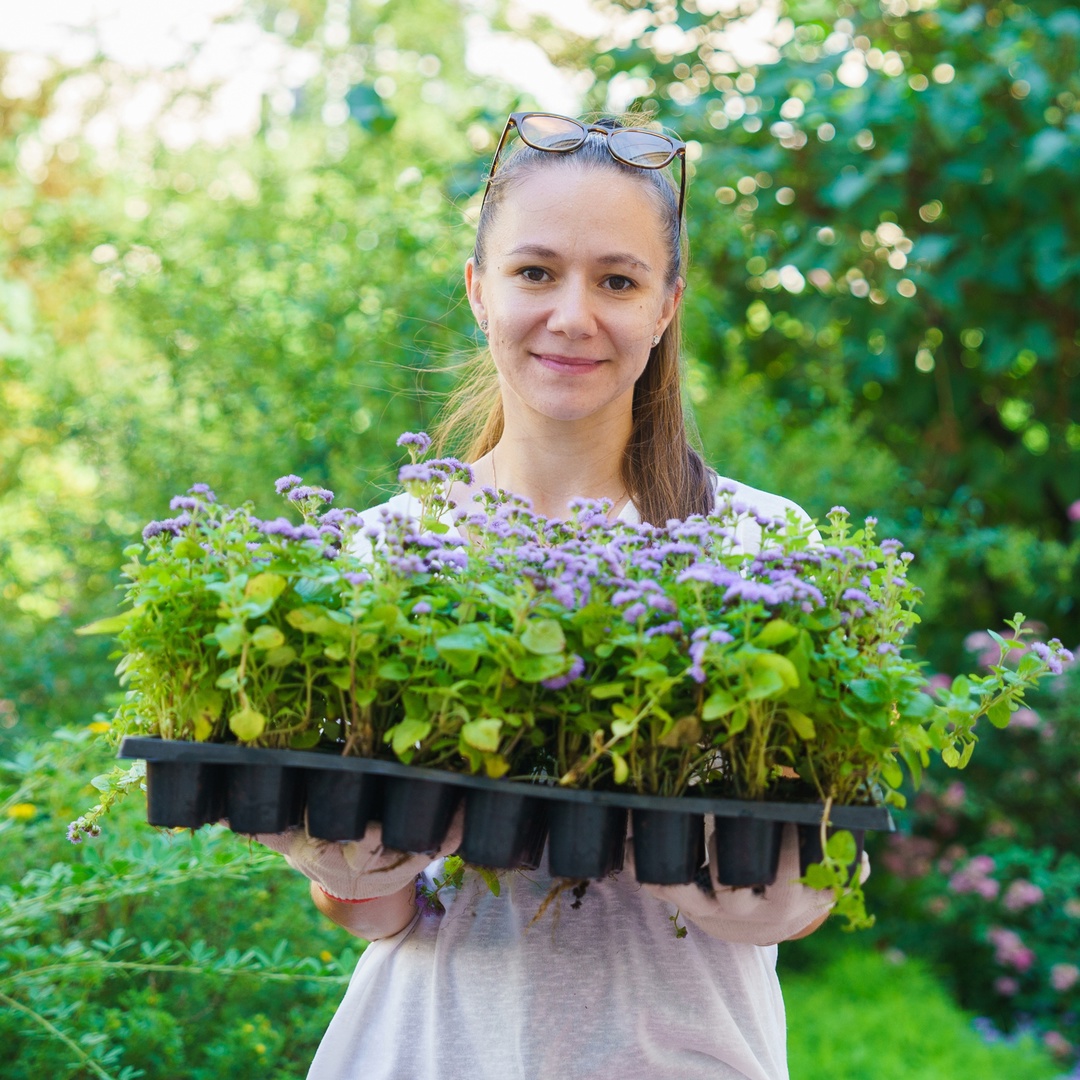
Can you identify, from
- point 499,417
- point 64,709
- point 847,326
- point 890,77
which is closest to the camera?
point 499,417

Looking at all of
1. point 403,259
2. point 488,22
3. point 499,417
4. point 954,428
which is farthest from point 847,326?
point 488,22

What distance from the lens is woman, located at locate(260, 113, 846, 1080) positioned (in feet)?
4.23

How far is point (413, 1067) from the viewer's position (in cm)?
135

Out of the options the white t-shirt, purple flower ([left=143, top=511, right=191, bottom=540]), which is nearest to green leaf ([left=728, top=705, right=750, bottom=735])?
the white t-shirt

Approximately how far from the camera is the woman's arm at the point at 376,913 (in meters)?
1.35

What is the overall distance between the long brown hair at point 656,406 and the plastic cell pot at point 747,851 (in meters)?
0.59

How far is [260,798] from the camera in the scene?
3.73ft

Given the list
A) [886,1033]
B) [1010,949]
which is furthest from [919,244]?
[886,1033]

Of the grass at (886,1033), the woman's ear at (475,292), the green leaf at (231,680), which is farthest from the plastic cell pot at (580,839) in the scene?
the grass at (886,1033)

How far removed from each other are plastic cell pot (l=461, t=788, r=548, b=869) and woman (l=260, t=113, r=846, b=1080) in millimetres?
103

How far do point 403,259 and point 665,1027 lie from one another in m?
2.80

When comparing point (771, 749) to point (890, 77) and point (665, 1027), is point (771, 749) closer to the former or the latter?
point (665, 1027)

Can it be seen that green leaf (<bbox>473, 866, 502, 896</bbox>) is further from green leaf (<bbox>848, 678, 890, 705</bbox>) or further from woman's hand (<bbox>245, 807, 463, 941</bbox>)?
green leaf (<bbox>848, 678, 890, 705</bbox>)

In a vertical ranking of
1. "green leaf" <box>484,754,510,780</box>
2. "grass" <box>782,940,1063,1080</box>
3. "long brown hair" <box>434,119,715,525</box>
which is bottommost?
"grass" <box>782,940,1063,1080</box>
